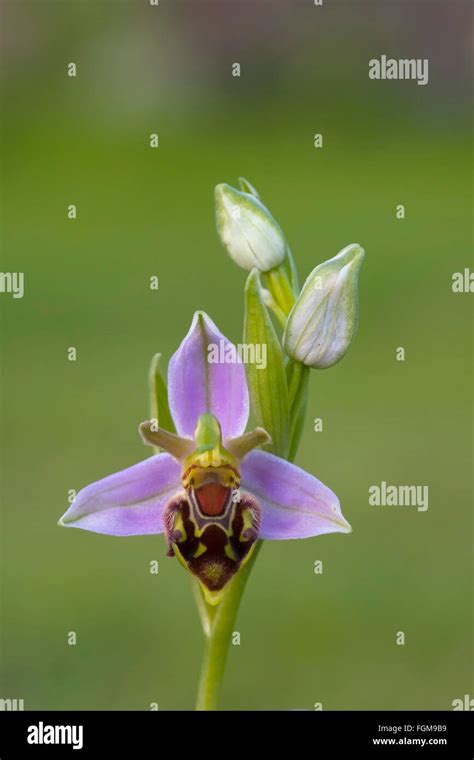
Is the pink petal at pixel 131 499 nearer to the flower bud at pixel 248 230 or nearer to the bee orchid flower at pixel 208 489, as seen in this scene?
the bee orchid flower at pixel 208 489

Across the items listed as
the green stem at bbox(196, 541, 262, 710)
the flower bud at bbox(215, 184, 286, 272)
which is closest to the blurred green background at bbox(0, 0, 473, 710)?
the green stem at bbox(196, 541, 262, 710)

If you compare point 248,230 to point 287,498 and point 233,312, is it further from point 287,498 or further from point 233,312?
point 233,312

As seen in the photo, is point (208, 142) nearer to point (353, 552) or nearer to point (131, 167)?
point (131, 167)

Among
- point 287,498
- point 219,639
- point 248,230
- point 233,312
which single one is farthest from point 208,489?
point 233,312

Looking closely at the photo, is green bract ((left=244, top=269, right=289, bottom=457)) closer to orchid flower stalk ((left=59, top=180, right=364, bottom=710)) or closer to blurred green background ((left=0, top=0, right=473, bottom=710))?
orchid flower stalk ((left=59, top=180, right=364, bottom=710))

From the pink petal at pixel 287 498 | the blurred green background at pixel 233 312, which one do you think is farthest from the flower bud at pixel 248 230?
the blurred green background at pixel 233 312

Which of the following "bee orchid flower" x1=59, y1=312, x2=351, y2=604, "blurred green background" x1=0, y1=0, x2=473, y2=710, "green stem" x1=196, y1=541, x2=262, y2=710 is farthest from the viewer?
"blurred green background" x1=0, y1=0, x2=473, y2=710
